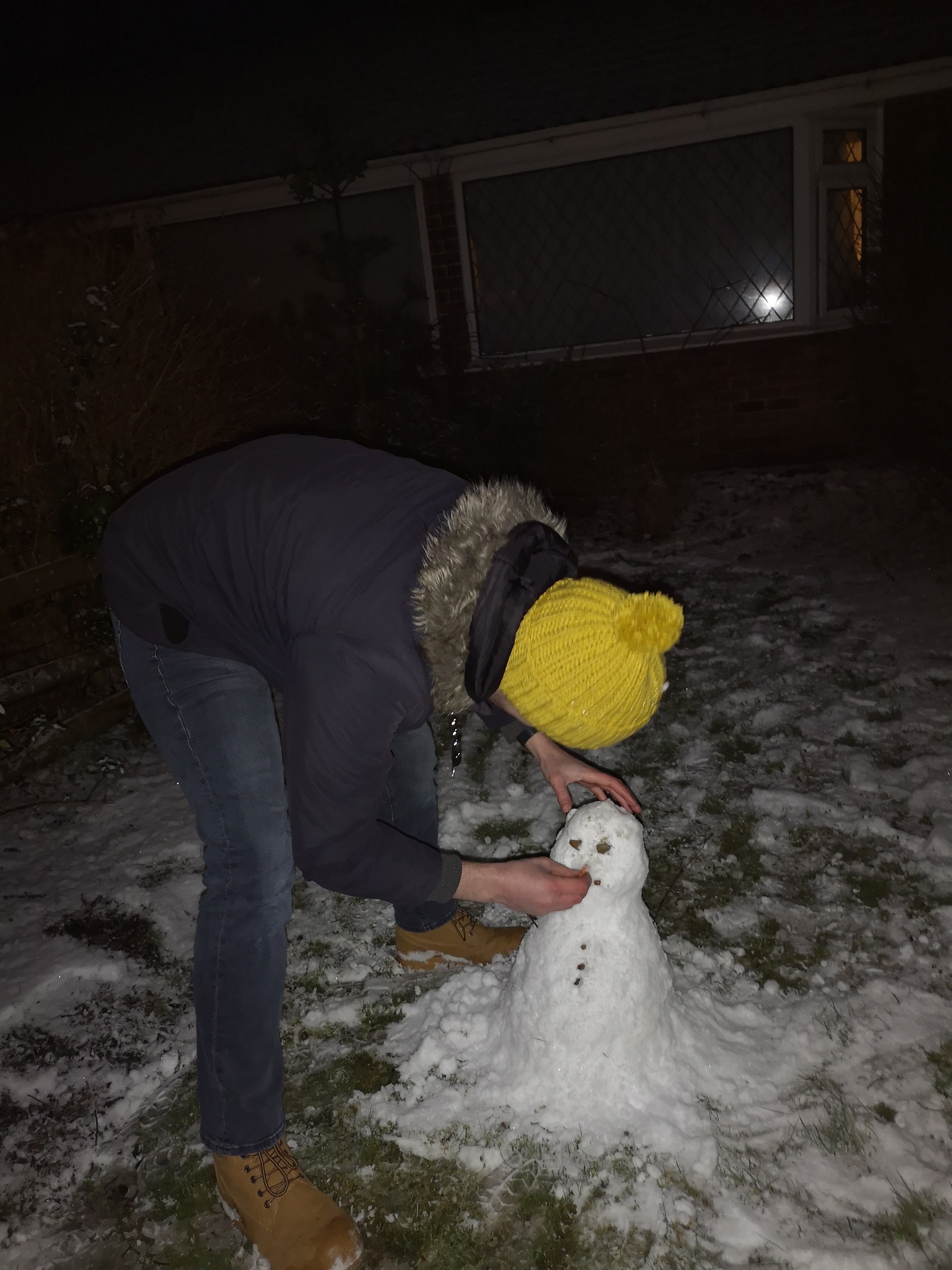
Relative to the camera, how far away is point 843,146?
7988 millimetres

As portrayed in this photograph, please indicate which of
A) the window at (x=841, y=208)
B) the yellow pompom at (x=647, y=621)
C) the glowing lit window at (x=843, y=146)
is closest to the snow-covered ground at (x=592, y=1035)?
the yellow pompom at (x=647, y=621)

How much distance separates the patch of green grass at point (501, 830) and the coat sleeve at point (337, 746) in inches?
65.2

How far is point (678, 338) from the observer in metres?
8.26

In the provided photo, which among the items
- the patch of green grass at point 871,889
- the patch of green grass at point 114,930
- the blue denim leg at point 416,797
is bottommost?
the patch of green grass at point 871,889

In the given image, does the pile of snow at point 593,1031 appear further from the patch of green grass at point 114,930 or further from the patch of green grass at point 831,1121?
the patch of green grass at point 114,930

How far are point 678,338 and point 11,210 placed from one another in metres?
7.90

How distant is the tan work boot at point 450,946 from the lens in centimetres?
251

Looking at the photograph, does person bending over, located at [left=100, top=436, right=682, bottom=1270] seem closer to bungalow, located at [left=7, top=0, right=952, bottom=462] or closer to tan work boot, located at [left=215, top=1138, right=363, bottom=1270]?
tan work boot, located at [left=215, top=1138, right=363, bottom=1270]

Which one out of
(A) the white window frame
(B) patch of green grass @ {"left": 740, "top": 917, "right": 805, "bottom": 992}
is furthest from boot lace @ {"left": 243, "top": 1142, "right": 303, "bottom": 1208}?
(A) the white window frame

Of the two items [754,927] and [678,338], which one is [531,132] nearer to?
[678,338]

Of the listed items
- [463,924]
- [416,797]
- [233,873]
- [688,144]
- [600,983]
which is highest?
[688,144]

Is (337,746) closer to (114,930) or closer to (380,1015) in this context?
(380,1015)

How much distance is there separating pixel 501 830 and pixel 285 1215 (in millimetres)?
1592

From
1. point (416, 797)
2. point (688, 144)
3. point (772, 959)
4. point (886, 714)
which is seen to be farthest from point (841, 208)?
point (416, 797)
